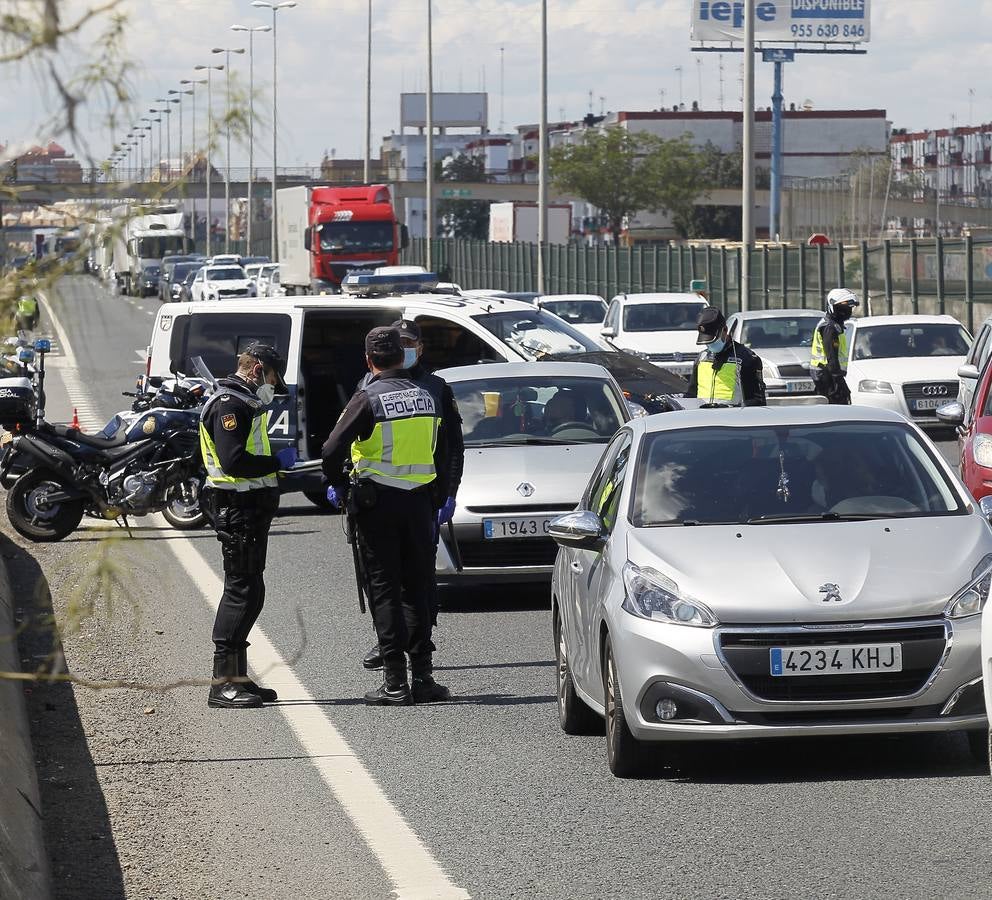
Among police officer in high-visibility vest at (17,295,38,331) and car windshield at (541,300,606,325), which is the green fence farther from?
police officer in high-visibility vest at (17,295,38,331)

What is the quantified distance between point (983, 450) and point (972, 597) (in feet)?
20.4

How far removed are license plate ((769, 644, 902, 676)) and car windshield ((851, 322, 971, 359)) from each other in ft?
66.6

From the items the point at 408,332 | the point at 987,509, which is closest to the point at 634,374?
the point at 408,332

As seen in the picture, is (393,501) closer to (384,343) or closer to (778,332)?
(384,343)

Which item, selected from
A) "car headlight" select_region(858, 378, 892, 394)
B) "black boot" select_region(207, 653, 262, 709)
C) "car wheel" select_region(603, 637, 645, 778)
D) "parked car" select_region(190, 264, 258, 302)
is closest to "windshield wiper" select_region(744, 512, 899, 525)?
"car wheel" select_region(603, 637, 645, 778)

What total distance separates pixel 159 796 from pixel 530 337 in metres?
12.9

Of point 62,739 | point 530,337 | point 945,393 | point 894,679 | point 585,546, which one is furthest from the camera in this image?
point 945,393

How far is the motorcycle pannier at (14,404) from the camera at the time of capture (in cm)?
1680

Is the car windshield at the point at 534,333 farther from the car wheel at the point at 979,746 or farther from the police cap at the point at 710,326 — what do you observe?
the car wheel at the point at 979,746

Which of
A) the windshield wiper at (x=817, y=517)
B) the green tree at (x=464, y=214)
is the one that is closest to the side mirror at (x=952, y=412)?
the windshield wiper at (x=817, y=517)

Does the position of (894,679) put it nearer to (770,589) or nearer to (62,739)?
(770,589)

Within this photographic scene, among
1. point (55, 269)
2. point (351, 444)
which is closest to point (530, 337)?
point (351, 444)

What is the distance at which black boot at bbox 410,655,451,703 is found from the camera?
9.68 metres

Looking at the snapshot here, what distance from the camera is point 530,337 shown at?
2030cm
